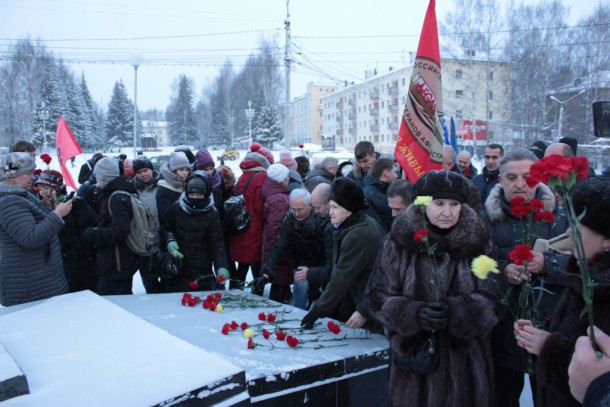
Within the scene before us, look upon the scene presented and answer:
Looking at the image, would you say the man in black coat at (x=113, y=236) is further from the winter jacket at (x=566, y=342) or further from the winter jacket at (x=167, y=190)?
the winter jacket at (x=566, y=342)

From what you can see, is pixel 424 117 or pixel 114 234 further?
pixel 114 234

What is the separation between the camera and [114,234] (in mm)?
4309

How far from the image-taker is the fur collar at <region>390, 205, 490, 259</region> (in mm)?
2357

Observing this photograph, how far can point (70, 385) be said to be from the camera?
5.41 ft

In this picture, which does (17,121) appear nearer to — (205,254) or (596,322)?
(205,254)

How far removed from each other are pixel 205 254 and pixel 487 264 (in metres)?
3.14

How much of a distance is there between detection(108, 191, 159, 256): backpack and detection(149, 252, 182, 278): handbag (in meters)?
0.28

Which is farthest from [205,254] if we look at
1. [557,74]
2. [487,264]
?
[557,74]

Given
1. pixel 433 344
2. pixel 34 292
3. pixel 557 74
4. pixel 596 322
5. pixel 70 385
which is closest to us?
pixel 596 322

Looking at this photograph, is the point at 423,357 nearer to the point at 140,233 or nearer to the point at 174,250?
the point at 174,250

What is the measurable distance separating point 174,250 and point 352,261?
6.25ft

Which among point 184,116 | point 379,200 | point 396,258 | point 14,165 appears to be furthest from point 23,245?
point 184,116

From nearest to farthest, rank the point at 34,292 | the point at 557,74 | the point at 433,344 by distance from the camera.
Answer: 1. the point at 433,344
2. the point at 34,292
3. the point at 557,74

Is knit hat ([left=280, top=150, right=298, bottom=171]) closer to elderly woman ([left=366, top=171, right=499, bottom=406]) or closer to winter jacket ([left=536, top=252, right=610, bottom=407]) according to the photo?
elderly woman ([left=366, top=171, right=499, bottom=406])
